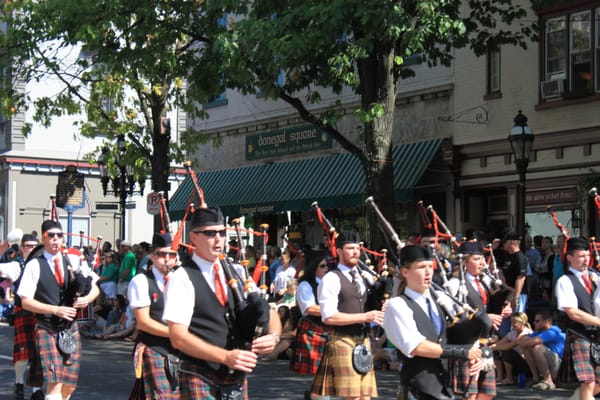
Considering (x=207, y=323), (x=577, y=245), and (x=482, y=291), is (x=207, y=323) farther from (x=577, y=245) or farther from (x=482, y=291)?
(x=577, y=245)

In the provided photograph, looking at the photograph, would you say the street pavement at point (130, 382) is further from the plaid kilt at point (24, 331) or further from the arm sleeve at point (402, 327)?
the arm sleeve at point (402, 327)

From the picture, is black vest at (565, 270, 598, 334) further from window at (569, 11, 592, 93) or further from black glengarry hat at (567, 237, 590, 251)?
window at (569, 11, 592, 93)

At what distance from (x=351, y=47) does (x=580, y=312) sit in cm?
568

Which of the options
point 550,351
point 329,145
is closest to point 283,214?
point 329,145

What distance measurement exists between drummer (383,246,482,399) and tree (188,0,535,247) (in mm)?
7027

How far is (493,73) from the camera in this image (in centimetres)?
2011

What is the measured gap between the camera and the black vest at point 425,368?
257 inches

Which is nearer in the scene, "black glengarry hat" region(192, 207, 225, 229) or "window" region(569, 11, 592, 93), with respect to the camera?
"black glengarry hat" region(192, 207, 225, 229)

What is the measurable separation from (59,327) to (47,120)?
42.8 feet

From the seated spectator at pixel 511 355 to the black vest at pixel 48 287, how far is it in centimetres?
575

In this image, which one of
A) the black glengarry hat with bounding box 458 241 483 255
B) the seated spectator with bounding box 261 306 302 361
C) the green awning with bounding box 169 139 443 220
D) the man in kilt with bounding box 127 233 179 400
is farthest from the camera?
the green awning with bounding box 169 139 443 220

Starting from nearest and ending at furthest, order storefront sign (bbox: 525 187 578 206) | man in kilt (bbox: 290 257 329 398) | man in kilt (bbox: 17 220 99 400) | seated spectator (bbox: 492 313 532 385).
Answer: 1. man in kilt (bbox: 17 220 99 400)
2. man in kilt (bbox: 290 257 329 398)
3. seated spectator (bbox: 492 313 532 385)
4. storefront sign (bbox: 525 187 578 206)

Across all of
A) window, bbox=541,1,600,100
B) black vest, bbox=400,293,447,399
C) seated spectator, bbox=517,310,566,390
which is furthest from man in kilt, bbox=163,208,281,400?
window, bbox=541,1,600,100

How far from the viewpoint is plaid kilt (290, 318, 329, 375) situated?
10.6 metres
